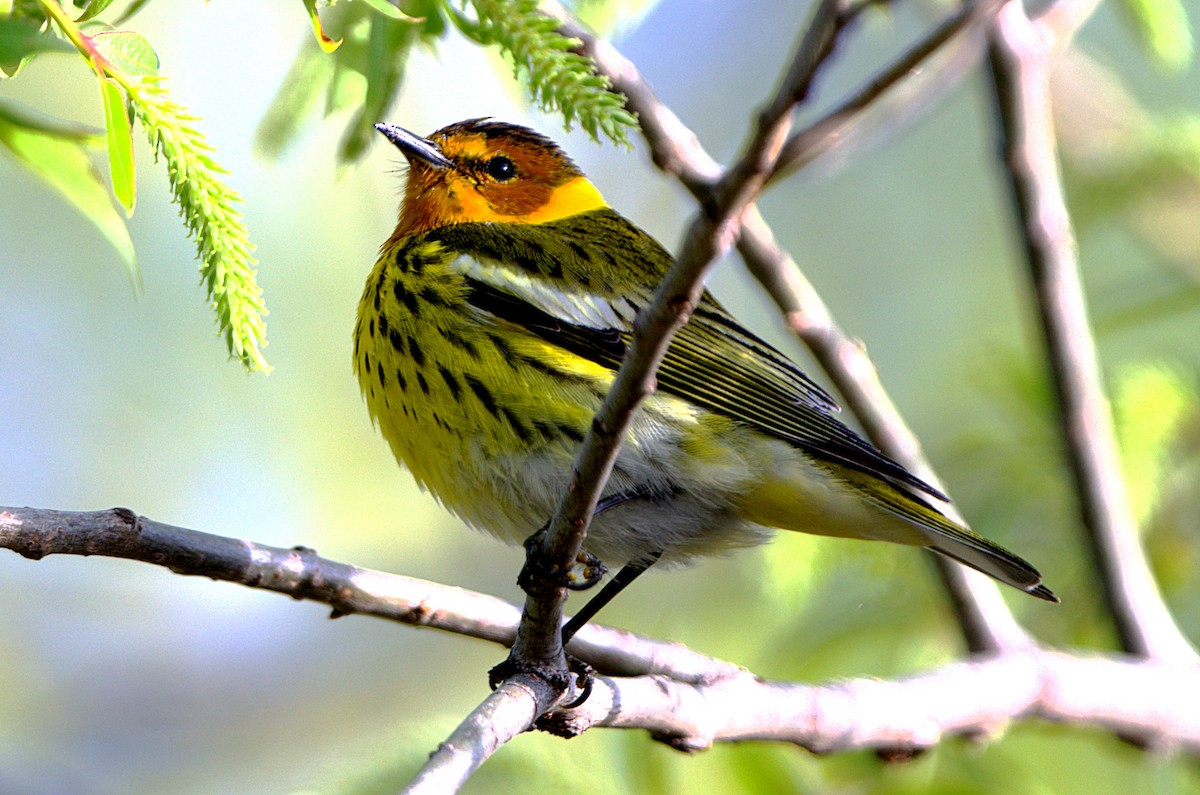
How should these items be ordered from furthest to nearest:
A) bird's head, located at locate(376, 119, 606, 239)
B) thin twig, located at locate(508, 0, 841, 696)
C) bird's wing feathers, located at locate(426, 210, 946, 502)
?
bird's head, located at locate(376, 119, 606, 239), bird's wing feathers, located at locate(426, 210, 946, 502), thin twig, located at locate(508, 0, 841, 696)

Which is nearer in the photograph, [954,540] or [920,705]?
[954,540]

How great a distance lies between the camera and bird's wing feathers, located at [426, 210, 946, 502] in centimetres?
304

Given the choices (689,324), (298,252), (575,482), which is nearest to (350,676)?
(298,252)

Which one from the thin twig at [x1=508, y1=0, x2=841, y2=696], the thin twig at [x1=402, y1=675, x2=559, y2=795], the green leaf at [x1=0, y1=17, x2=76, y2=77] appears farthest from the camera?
the thin twig at [x1=402, y1=675, x2=559, y2=795]

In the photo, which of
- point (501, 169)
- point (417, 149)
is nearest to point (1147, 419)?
point (501, 169)

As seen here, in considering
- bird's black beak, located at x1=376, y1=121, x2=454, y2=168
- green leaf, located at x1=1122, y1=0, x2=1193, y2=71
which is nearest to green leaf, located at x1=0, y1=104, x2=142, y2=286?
bird's black beak, located at x1=376, y1=121, x2=454, y2=168

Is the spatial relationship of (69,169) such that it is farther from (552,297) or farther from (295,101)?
(552,297)

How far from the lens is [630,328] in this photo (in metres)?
3.22

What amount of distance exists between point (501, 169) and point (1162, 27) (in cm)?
195

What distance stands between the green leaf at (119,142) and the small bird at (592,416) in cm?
141

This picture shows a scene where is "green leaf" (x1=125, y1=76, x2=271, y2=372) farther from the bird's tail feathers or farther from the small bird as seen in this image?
the bird's tail feathers

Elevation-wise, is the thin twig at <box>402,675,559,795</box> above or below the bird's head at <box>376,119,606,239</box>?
below

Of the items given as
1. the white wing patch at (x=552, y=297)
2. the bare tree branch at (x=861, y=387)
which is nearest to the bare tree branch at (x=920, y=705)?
the bare tree branch at (x=861, y=387)

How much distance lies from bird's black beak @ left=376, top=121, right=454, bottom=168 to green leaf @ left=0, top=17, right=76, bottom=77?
2.14 meters
